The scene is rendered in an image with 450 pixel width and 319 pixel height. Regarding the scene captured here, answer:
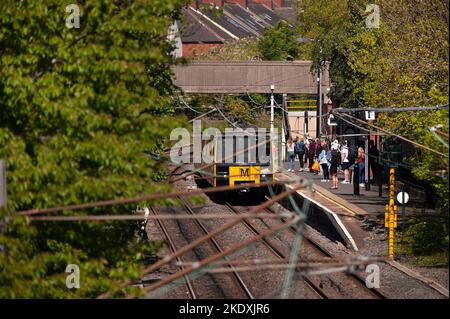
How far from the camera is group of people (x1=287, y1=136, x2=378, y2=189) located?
36.2m

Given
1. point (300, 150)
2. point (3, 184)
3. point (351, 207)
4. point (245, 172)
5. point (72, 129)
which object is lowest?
point (351, 207)

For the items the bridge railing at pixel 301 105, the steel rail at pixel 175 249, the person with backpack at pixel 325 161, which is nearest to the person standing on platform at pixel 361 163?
the person with backpack at pixel 325 161

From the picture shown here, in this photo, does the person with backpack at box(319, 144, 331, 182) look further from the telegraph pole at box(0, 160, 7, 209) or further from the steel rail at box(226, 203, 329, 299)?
the telegraph pole at box(0, 160, 7, 209)

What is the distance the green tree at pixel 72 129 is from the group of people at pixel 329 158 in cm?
1958

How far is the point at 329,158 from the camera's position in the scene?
128 feet

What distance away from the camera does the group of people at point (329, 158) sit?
119ft

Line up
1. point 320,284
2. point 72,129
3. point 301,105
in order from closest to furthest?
point 72,129 < point 320,284 < point 301,105

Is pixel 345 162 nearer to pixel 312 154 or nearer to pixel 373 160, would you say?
pixel 373 160

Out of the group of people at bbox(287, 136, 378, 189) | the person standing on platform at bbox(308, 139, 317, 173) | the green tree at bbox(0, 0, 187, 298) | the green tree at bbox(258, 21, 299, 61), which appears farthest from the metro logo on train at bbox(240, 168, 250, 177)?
the green tree at bbox(258, 21, 299, 61)

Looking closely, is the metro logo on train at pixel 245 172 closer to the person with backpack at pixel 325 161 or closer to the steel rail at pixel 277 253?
the steel rail at pixel 277 253

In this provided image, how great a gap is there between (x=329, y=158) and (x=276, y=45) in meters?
43.8

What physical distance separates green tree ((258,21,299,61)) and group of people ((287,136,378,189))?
32.3 meters

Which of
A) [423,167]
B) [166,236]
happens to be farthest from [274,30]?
[423,167]

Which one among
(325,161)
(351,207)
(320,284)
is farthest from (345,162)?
(320,284)
